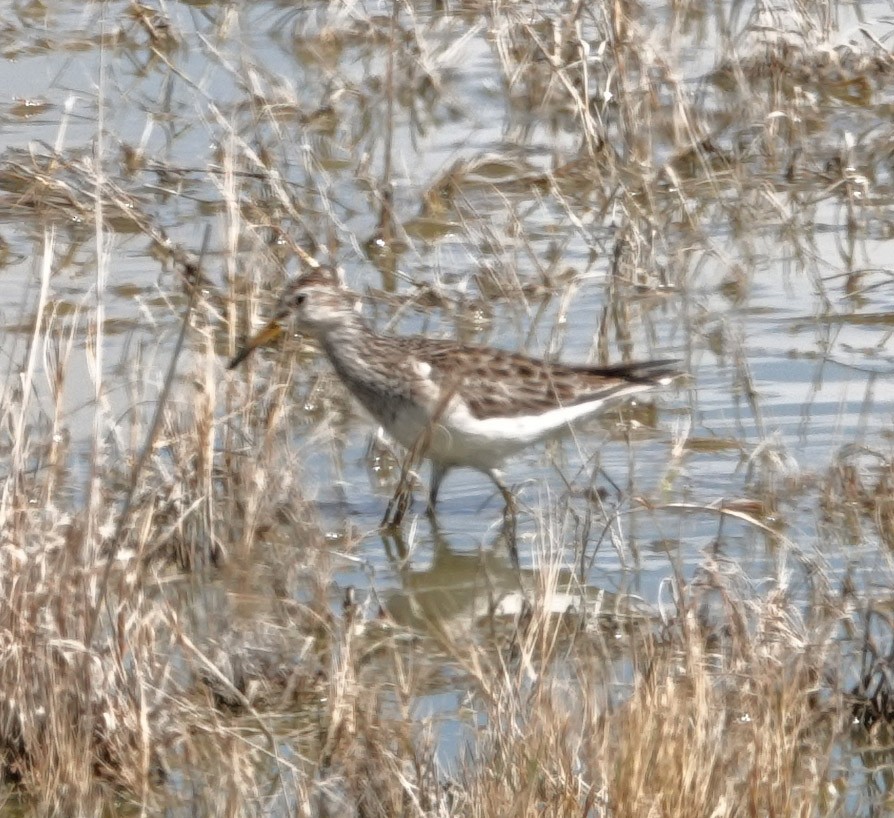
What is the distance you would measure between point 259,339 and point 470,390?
32.4 inches

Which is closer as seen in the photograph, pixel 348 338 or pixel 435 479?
pixel 435 479

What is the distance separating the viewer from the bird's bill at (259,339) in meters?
7.88

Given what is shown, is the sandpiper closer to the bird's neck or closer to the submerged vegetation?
the bird's neck

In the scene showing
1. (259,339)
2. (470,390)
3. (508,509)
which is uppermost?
(259,339)

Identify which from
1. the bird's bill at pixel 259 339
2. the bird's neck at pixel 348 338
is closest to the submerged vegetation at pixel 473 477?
the bird's bill at pixel 259 339

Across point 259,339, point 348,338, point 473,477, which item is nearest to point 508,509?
point 473,477

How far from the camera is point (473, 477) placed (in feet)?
27.5

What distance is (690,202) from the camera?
33.4ft

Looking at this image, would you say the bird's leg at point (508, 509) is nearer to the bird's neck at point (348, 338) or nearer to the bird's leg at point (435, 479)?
the bird's leg at point (435, 479)

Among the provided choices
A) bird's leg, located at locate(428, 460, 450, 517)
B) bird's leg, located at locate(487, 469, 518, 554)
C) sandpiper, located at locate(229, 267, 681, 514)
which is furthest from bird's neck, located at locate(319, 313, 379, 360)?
bird's leg, located at locate(487, 469, 518, 554)

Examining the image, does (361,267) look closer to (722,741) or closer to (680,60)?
(680,60)

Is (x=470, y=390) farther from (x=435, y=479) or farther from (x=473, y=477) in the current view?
(x=473, y=477)

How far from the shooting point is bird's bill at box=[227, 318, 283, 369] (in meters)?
7.88

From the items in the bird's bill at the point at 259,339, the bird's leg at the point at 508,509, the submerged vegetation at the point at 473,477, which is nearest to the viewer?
the submerged vegetation at the point at 473,477
